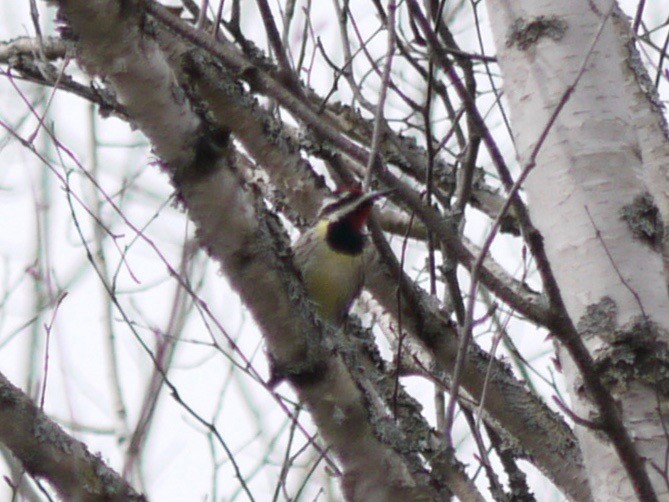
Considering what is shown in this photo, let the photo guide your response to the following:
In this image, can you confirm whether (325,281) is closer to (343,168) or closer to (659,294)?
(343,168)

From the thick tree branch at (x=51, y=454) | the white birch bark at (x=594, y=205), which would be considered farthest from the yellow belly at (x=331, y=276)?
the thick tree branch at (x=51, y=454)

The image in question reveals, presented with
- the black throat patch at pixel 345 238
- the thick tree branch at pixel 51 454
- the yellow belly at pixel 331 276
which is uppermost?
the black throat patch at pixel 345 238

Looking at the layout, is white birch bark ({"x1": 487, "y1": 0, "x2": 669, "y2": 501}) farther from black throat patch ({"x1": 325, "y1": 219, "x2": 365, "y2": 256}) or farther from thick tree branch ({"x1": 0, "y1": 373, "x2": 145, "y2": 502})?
black throat patch ({"x1": 325, "y1": 219, "x2": 365, "y2": 256})

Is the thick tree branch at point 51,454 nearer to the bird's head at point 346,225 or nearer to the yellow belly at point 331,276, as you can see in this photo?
the yellow belly at point 331,276

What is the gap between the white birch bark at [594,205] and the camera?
2.33 m

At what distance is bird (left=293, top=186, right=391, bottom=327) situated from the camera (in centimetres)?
406

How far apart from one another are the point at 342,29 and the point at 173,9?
76 cm

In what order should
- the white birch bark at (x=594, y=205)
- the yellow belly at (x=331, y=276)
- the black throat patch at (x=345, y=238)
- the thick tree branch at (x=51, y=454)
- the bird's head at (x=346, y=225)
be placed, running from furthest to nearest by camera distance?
1. the black throat patch at (x=345, y=238)
2. the bird's head at (x=346, y=225)
3. the yellow belly at (x=331, y=276)
4. the white birch bark at (x=594, y=205)
5. the thick tree branch at (x=51, y=454)

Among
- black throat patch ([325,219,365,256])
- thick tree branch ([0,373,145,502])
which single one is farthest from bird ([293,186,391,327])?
thick tree branch ([0,373,145,502])

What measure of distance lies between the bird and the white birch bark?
146cm

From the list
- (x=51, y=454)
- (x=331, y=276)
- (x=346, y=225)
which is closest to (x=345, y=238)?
(x=346, y=225)

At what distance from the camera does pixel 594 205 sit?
247cm

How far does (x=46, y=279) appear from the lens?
3711 millimetres

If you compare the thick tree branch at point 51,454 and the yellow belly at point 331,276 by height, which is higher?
the yellow belly at point 331,276
